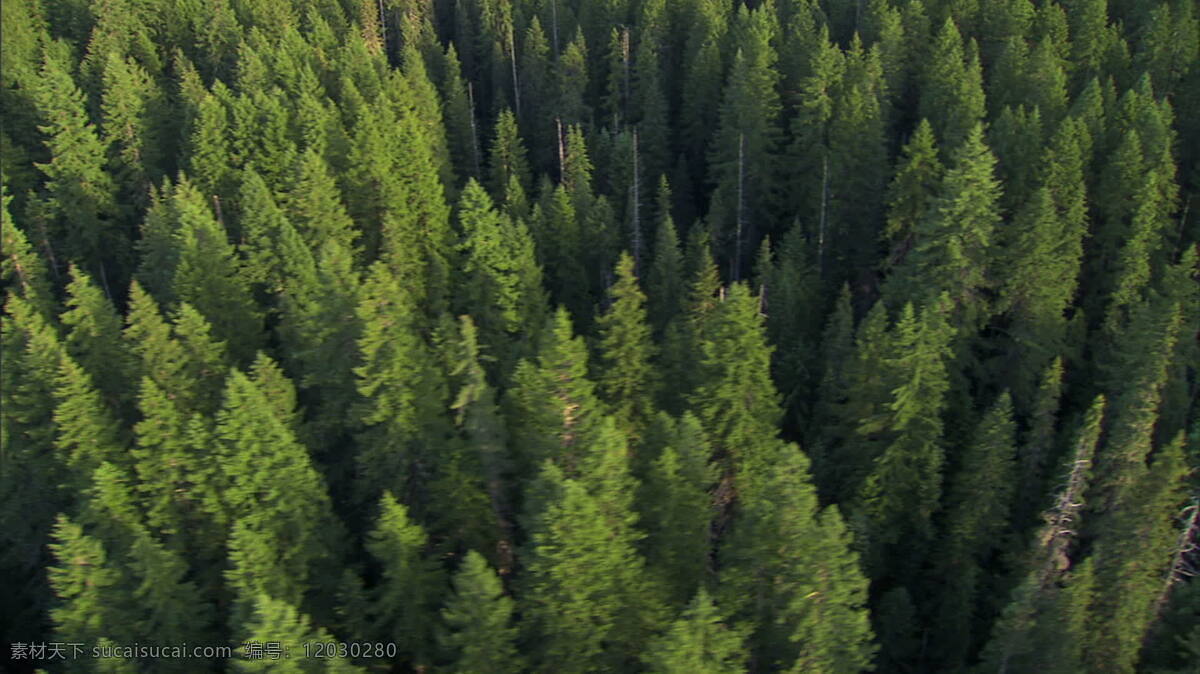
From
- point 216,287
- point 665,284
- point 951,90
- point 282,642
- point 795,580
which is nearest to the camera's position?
point 282,642

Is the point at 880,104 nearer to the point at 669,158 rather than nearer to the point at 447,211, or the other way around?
the point at 669,158

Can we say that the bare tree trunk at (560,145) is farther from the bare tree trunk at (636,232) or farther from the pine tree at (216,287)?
the pine tree at (216,287)

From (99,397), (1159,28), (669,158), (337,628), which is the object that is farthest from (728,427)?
(1159,28)

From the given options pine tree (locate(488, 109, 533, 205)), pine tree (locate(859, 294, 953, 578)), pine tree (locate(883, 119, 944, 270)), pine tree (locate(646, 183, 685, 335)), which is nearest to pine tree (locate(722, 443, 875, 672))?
pine tree (locate(859, 294, 953, 578))

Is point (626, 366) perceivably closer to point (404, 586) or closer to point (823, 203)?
point (404, 586)

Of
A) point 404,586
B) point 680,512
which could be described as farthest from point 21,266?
point 680,512

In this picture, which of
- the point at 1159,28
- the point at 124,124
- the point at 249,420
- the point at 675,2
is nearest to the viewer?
the point at 249,420
